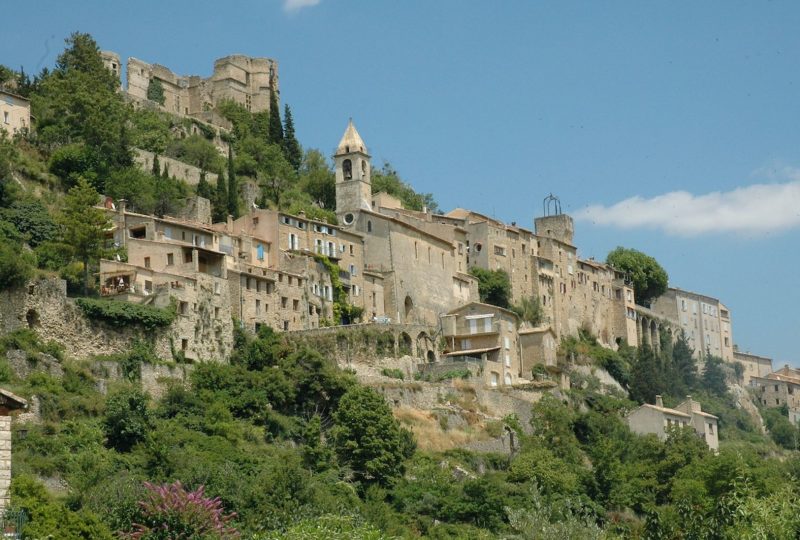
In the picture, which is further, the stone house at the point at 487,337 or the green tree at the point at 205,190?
the green tree at the point at 205,190

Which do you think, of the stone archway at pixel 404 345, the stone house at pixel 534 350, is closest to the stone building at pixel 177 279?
the stone archway at pixel 404 345

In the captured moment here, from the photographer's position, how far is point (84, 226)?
208 ft

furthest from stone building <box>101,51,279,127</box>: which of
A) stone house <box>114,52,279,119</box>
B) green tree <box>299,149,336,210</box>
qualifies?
green tree <box>299,149,336,210</box>

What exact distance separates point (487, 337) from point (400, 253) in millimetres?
6348

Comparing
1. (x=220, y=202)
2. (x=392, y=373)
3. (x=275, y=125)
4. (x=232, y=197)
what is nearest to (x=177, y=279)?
(x=392, y=373)

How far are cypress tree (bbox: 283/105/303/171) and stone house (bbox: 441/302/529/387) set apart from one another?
85.2ft

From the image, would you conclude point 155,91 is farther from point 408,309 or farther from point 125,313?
point 125,313

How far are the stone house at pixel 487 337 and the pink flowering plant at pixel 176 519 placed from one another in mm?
40492

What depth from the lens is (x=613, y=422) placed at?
7544 cm

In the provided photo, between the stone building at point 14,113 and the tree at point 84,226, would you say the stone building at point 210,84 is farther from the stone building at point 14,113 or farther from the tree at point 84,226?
the tree at point 84,226

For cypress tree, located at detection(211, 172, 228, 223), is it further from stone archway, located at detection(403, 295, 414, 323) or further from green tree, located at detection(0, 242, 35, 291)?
green tree, located at detection(0, 242, 35, 291)

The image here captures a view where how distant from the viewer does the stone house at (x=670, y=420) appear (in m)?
78.8

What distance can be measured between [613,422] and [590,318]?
69.8 ft

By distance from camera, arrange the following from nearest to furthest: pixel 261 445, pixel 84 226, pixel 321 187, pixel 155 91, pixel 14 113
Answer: pixel 261 445, pixel 84 226, pixel 14 113, pixel 321 187, pixel 155 91
